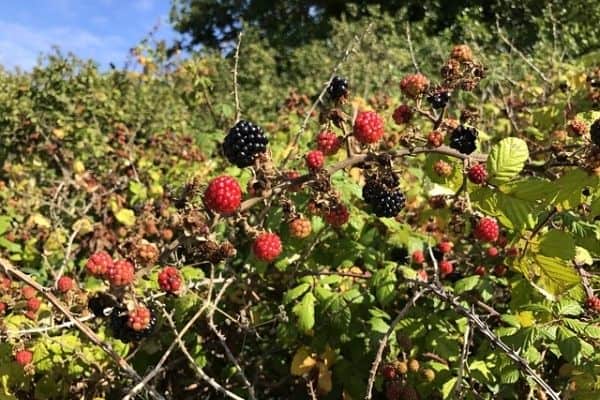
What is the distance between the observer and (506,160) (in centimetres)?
172

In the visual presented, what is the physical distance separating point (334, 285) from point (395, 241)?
339mm

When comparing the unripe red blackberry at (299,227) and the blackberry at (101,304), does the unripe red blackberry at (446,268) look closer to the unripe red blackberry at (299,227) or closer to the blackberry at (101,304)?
the unripe red blackberry at (299,227)

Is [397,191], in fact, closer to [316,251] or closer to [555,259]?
[555,259]

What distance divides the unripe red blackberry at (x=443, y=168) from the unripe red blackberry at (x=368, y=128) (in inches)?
12.8

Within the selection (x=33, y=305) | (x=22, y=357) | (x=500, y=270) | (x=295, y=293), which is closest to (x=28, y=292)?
(x=33, y=305)

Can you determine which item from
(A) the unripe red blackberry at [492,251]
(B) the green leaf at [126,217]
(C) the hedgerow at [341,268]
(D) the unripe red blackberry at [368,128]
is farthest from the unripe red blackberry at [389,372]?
(B) the green leaf at [126,217]

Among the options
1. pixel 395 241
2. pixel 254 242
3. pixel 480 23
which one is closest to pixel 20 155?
pixel 395 241

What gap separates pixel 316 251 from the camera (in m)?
2.76

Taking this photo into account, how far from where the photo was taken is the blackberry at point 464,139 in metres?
1.78

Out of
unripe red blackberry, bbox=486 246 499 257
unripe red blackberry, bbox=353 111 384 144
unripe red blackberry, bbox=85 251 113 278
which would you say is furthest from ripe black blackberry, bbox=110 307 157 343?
unripe red blackberry, bbox=486 246 499 257

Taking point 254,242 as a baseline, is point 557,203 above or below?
below

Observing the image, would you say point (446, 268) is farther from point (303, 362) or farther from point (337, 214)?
point (337, 214)

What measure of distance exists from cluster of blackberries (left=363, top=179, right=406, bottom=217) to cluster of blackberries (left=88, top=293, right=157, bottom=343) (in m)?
0.67

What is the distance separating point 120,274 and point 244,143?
17.1 inches
